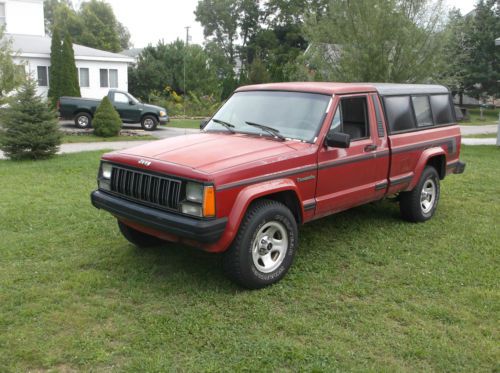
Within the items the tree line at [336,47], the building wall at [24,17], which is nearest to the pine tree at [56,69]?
the building wall at [24,17]

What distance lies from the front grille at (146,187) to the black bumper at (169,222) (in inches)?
3.2

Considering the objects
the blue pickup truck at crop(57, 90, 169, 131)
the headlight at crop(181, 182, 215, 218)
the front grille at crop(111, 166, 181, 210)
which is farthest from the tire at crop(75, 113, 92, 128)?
the headlight at crop(181, 182, 215, 218)

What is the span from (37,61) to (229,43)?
39.7 m

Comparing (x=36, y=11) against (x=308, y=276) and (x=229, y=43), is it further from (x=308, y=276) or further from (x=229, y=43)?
(x=229, y=43)

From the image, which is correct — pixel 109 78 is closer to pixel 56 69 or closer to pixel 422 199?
pixel 56 69

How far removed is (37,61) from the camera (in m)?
26.3

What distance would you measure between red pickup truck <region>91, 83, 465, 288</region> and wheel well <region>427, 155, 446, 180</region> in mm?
308

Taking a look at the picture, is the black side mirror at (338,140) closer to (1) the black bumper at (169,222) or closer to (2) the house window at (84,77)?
(1) the black bumper at (169,222)

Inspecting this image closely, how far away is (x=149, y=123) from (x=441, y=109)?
15885mm

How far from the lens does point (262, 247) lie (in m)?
4.60

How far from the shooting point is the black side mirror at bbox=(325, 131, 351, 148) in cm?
480

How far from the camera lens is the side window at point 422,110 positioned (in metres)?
6.47

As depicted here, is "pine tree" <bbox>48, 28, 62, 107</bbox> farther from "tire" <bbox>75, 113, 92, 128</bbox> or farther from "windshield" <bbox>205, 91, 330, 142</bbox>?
"windshield" <bbox>205, 91, 330, 142</bbox>

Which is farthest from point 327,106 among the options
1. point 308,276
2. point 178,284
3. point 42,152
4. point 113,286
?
point 42,152
